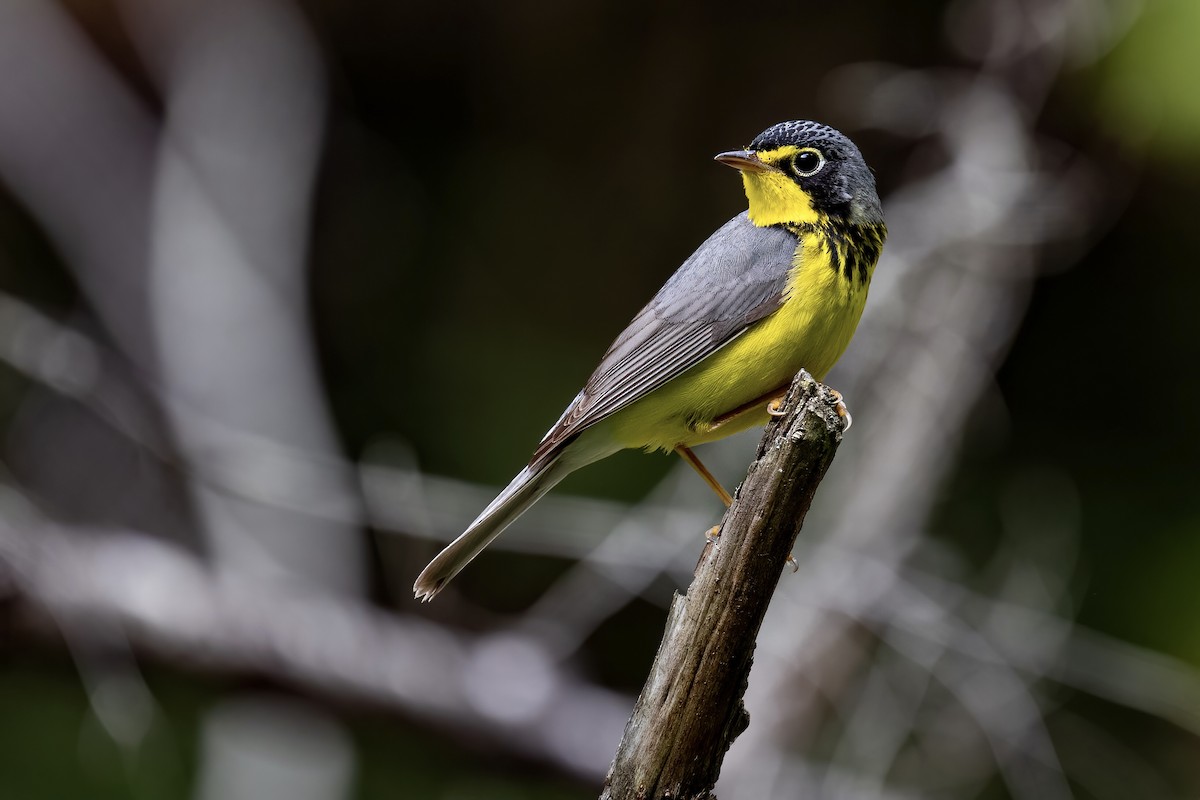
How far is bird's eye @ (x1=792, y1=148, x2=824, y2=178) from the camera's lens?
387 centimetres

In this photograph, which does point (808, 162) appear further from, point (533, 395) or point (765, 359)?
point (533, 395)

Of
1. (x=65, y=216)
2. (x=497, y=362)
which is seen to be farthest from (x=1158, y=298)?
(x=65, y=216)

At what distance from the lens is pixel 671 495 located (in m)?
6.75

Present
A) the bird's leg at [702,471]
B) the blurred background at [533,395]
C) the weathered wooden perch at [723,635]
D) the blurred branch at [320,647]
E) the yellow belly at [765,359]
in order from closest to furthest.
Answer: the weathered wooden perch at [723,635]
the yellow belly at [765,359]
the bird's leg at [702,471]
the blurred background at [533,395]
the blurred branch at [320,647]

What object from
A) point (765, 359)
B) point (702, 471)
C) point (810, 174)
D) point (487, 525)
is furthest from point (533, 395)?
point (765, 359)

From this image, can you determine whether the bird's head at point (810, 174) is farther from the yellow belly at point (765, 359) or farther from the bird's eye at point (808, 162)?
the yellow belly at point (765, 359)

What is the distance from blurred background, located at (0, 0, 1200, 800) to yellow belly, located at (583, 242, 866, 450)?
8.11 feet

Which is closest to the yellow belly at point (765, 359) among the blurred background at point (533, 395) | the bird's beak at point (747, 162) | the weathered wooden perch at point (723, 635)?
the bird's beak at point (747, 162)

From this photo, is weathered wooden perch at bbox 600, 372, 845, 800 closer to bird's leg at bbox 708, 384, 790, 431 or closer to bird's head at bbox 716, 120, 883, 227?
bird's leg at bbox 708, 384, 790, 431

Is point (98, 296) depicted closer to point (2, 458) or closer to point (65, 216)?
point (65, 216)

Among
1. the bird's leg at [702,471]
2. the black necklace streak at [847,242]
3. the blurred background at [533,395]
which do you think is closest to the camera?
the black necklace streak at [847,242]

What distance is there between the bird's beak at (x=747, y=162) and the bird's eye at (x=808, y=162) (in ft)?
0.20

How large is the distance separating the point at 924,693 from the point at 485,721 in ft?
8.03

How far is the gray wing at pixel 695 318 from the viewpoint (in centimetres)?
371
